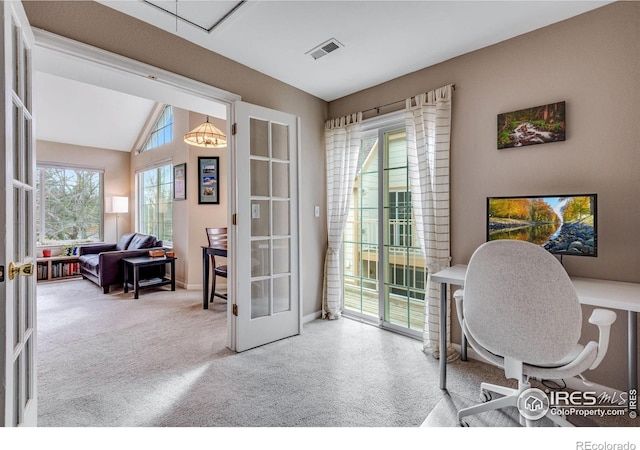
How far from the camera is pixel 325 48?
2369mm

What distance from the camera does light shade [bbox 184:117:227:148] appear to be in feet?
12.8

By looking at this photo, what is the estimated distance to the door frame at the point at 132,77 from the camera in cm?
176

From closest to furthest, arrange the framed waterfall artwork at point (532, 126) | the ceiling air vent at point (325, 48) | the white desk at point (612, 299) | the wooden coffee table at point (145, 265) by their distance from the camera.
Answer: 1. the white desk at point (612, 299)
2. the framed waterfall artwork at point (532, 126)
3. the ceiling air vent at point (325, 48)
4. the wooden coffee table at point (145, 265)

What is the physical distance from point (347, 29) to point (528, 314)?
6.85 ft

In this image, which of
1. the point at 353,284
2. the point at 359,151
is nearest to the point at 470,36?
the point at 359,151

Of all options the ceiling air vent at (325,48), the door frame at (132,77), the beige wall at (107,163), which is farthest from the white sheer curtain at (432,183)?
the beige wall at (107,163)

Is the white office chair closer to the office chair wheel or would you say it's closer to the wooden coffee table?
the office chair wheel

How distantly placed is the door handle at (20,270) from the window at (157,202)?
14.2 ft

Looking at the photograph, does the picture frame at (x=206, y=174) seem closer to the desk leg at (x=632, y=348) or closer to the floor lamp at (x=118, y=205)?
the floor lamp at (x=118, y=205)

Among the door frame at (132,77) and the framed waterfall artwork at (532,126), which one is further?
the framed waterfall artwork at (532,126)

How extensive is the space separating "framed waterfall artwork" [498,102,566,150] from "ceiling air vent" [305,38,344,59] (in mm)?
1362

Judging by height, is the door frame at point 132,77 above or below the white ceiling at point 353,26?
below

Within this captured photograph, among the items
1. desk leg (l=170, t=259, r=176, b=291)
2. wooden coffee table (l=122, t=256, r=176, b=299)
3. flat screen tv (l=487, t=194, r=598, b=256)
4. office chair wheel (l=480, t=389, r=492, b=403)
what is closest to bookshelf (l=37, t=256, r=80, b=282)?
wooden coffee table (l=122, t=256, r=176, b=299)
